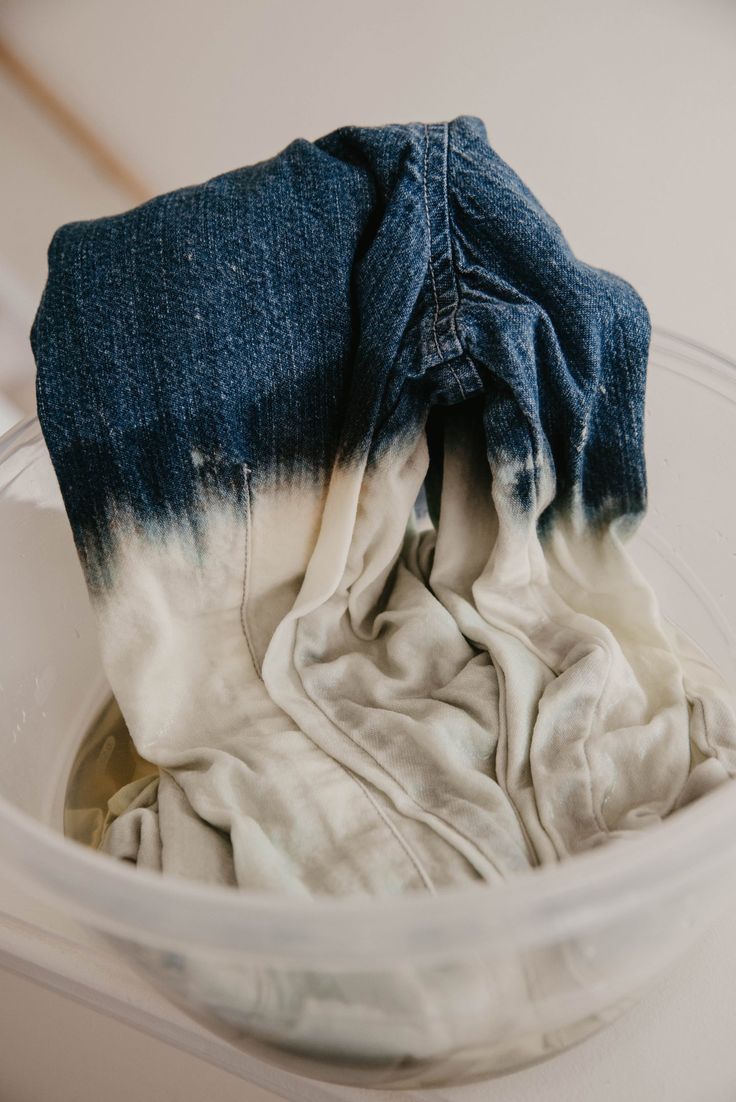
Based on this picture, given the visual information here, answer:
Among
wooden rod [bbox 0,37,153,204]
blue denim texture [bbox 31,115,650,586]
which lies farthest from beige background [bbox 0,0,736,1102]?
blue denim texture [bbox 31,115,650,586]

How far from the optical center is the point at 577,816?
41 centimetres

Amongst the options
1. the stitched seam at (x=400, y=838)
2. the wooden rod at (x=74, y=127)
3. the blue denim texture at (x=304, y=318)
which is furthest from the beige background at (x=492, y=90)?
the stitched seam at (x=400, y=838)

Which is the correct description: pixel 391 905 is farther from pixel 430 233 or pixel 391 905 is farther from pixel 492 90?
pixel 492 90

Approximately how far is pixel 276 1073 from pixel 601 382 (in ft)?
1.10

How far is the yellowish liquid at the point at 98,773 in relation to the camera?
1.67 ft

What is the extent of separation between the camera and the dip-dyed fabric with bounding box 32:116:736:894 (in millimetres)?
409

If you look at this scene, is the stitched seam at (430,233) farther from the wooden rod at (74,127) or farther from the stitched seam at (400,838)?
the wooden rod at (74,127)

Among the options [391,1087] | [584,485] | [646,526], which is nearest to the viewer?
[391,1087]

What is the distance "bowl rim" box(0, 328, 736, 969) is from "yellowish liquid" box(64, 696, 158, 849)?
22 cm

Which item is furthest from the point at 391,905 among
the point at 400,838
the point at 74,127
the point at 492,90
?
the point at 74,127

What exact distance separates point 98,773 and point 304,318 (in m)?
0.28

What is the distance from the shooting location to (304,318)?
43cm

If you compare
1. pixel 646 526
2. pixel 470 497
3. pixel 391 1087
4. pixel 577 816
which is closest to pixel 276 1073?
pixel 391 1087

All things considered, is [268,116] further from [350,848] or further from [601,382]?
[350,848]
